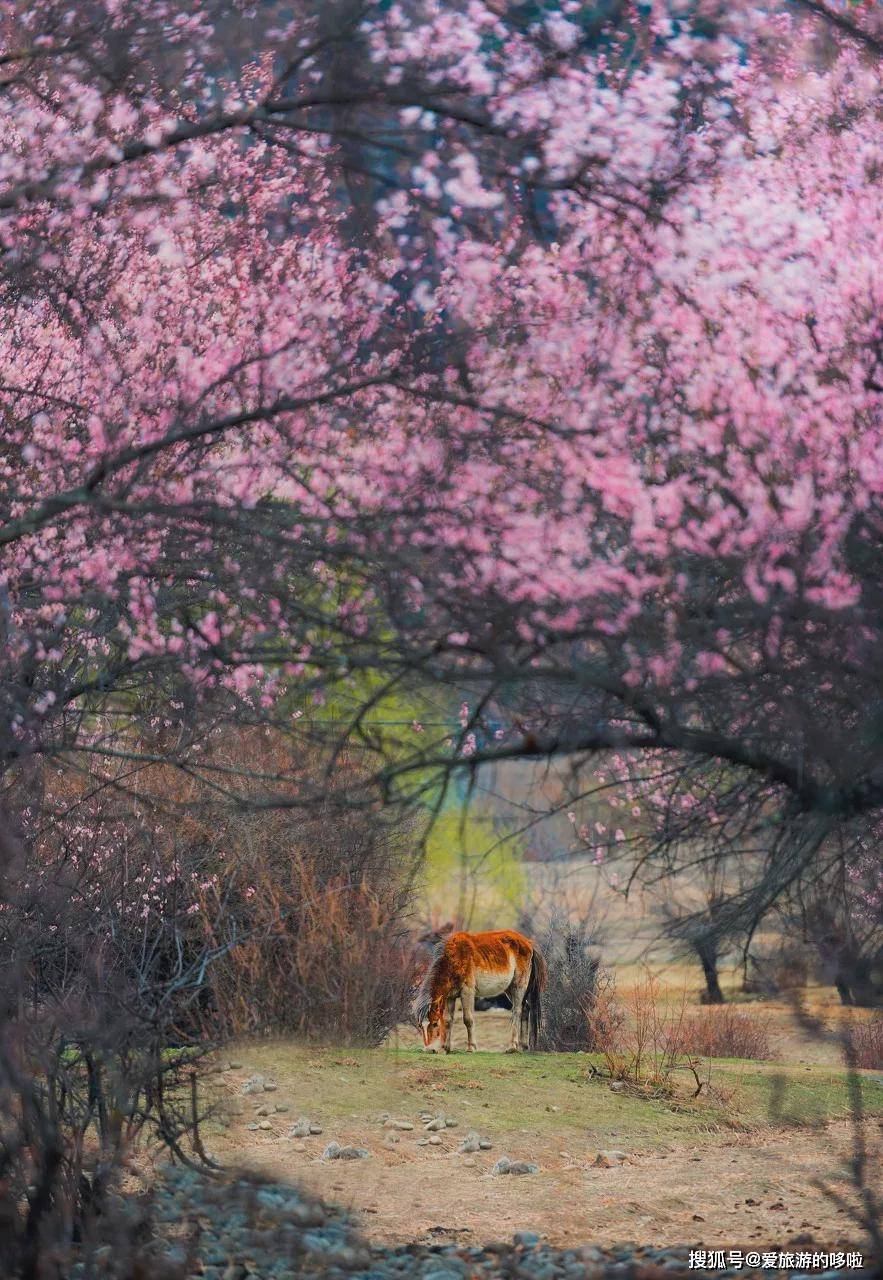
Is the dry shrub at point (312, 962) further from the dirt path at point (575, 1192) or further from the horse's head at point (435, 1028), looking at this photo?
the dirt path at point (575, 1192)

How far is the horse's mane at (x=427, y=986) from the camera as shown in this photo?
1053 centimetres

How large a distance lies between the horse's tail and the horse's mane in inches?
35.4

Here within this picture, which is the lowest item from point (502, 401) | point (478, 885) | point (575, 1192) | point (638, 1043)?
point (575, 1192)

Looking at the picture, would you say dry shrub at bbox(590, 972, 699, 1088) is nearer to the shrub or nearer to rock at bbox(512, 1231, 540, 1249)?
the shrub

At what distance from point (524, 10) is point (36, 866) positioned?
4.23 m

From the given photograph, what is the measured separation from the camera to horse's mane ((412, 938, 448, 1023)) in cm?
1053

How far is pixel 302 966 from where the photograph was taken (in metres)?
10.2

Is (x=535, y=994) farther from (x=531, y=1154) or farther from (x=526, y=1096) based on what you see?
(x=531, y=1154)

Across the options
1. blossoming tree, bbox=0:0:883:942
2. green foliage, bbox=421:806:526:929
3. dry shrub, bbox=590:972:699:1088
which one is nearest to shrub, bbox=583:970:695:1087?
dry shrub, bbox=590:972:699:1088

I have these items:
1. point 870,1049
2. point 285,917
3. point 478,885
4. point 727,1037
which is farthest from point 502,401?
point 478,885

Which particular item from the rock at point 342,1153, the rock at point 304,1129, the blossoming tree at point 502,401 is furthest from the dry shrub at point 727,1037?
the blossoming tree at point 502,401

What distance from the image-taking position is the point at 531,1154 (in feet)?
27.0

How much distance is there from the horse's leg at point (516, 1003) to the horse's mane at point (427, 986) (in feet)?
2.33

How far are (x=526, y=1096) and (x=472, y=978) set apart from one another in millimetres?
1327
